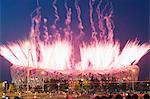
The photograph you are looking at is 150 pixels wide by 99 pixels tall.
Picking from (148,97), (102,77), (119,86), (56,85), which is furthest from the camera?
(102,77)

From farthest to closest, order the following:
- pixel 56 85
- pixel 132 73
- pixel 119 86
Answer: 1. pixel 132 73
2. pixel 56 85
3. pixel 119 86

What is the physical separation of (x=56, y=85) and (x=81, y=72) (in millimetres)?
7448

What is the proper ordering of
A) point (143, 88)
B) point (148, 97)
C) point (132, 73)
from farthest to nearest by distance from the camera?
point (132, 73) → point (143, 88) → point (148, 97)

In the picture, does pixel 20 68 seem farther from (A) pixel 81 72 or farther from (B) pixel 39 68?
(A) pixel 81 72

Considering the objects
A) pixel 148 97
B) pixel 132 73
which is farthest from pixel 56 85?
pixel 148 97

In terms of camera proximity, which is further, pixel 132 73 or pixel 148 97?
pixel 132 73

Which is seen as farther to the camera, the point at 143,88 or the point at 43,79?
the point at 43,79

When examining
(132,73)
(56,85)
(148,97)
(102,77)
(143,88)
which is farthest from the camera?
(102,77)

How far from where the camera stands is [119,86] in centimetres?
2912

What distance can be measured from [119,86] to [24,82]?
1524 centimetres

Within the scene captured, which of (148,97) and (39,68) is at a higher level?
(39,68)

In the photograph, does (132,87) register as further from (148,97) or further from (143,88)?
(148,97)

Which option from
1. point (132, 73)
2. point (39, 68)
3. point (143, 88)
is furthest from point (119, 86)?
point (39, 68)

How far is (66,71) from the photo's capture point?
136ft
